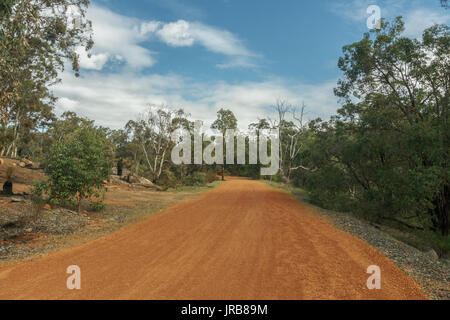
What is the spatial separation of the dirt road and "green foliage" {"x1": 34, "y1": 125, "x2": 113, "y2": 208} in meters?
3.58

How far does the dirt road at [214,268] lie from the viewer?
414cm

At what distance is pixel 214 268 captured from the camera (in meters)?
5.09

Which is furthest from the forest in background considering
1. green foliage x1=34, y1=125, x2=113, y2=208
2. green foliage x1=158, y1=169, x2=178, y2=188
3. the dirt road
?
green foliage x1=158, y1=169, x2=178, y2=188

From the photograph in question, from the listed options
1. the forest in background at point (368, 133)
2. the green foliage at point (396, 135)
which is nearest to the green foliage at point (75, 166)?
the forest in background at point (368, 133)

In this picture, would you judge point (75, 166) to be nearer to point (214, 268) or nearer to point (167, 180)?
point (214, 268)

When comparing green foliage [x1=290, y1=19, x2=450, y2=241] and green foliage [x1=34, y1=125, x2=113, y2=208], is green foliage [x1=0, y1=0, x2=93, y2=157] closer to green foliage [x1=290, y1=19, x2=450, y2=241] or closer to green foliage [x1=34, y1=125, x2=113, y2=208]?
green foliage [x1=34, y1=125, x2=113, y2=208]

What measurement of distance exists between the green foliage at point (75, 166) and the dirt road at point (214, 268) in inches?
141

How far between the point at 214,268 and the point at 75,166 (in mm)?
7521

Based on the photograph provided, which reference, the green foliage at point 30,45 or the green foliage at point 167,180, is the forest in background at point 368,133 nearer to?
the green foliage at point 30,45

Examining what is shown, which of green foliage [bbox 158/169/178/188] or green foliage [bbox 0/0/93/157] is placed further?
green foliage [bbox 158/169/178/188]

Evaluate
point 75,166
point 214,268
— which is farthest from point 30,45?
point 214,268

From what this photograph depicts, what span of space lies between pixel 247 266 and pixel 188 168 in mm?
38804

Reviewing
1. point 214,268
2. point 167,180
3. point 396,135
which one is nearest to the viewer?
point 214,268

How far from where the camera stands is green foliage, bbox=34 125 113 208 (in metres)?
10.1
